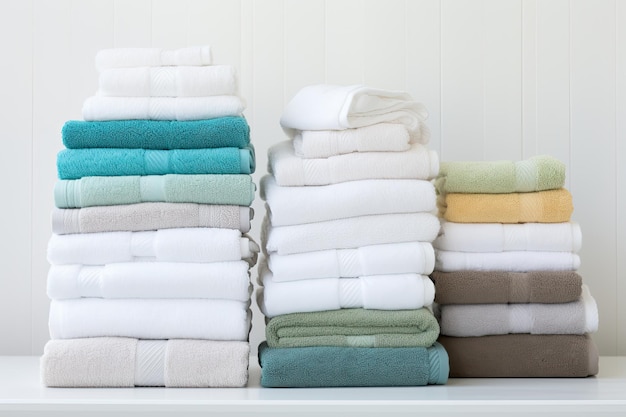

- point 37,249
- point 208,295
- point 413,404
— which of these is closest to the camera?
point 413,404

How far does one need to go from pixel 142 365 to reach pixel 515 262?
2.08 ft

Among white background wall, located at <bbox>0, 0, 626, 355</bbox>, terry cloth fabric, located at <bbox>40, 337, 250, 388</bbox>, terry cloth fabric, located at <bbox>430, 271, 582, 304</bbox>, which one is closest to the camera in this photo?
terry cloth fabric, located at <bbox>40, 337, 250, 388</bbox>

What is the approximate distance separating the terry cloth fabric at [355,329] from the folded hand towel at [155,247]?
137mm

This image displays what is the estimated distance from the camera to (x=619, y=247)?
1.87 metres

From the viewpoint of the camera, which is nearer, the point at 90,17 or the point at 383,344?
the point at 383,344

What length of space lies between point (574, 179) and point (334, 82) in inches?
20.5

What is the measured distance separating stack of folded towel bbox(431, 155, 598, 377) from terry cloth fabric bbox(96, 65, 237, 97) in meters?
0.40

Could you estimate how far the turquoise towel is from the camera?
58.1 inches

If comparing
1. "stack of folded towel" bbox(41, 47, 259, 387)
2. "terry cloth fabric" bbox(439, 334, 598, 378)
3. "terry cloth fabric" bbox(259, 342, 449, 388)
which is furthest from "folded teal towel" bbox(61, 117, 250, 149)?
"terry cloth fabric" bbox(439, 334, 598, 378)

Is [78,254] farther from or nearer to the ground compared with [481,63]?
nearer to the ground

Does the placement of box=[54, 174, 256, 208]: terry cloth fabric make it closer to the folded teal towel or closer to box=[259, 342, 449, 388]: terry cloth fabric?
A: the folded teal towel

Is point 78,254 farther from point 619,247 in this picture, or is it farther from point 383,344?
point 619,247

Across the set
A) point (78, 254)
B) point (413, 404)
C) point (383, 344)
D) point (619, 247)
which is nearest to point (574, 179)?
point (619, 247)

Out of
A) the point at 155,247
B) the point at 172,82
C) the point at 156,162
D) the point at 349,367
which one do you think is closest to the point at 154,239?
the point at 155,247
